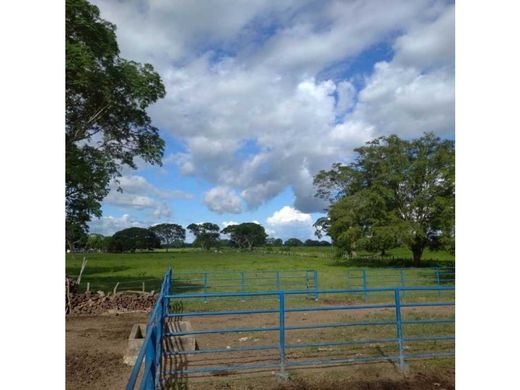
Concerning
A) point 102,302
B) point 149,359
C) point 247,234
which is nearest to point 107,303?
point 102,302

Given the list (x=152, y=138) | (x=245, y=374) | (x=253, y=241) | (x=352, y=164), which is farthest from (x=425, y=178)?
(x=253, y=241)

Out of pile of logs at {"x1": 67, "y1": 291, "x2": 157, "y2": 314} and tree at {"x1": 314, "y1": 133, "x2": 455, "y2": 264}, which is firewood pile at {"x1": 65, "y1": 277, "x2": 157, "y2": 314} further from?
tree at {"x1": 314, "y1": 133, "x2": 455, "y2": 264}

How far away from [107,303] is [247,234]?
88001 mm

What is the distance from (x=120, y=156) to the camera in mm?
16109

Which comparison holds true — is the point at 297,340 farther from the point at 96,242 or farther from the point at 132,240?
the point at 96,242

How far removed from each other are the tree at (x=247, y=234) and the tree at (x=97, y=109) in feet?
276

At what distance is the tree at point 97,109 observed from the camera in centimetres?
1242

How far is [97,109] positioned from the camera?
46.9 feet

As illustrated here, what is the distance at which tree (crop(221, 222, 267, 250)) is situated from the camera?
99438 mm

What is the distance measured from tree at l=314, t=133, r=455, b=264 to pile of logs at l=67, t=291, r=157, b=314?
19.6 m

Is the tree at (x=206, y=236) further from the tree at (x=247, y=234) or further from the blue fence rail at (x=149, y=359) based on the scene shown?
the blue fence rail at (x=149, y=359)

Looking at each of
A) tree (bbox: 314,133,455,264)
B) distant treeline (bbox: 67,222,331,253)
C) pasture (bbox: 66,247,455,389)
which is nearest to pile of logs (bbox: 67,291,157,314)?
pasture (bbox: 66,247,455,389)

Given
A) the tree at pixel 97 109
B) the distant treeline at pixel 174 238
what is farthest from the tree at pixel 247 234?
the tree at pixel 97 109

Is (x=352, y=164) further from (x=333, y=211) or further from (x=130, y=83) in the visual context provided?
(x=130, y=83)
